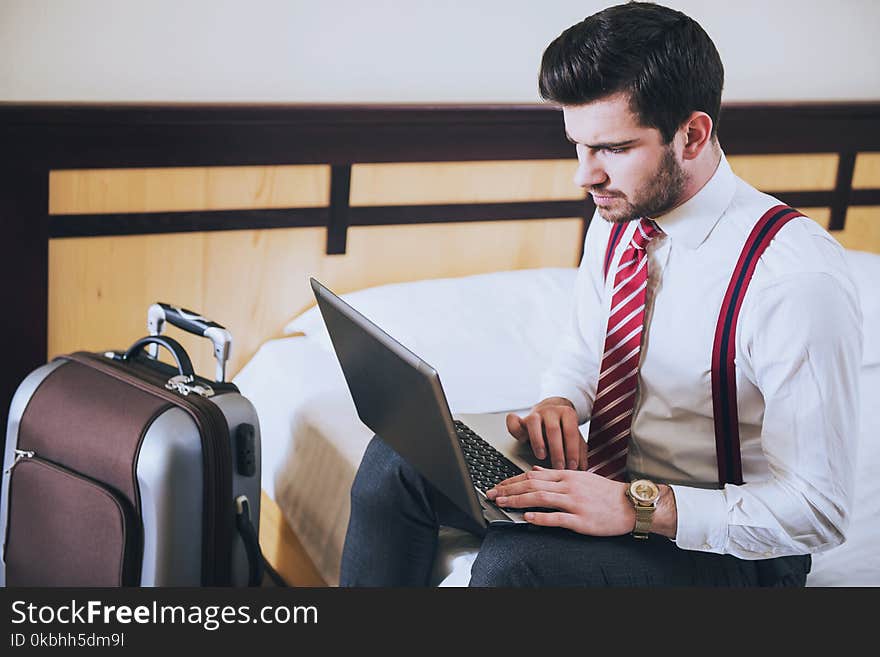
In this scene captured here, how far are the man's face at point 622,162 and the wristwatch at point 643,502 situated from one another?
0.31m

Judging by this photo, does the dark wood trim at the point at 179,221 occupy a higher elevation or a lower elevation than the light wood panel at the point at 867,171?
lower

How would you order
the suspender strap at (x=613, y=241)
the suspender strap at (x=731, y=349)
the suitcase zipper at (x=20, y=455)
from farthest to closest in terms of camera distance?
the suitcase zipper at (x=20, y=455) → the suspender strap at (x=613, y=241) → the suspender strap at (x=731, y=349)

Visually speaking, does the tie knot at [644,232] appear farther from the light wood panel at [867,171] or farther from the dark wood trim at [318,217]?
the light wood panel at [867,171]

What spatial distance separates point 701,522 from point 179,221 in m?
1.05

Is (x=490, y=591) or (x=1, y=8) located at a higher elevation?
(x=1, y=8)

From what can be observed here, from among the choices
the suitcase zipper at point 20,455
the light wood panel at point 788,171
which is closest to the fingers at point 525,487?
the suitcase zipper at point 20,455

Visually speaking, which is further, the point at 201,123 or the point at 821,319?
the point at 201,123

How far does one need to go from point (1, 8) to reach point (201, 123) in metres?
0.34

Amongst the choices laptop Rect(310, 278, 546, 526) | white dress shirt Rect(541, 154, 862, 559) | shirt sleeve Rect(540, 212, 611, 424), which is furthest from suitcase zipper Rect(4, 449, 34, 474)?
white dress shirt Rect(541, 154, 862, 559)

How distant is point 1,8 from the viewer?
1.60 meters

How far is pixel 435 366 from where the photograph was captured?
1781 mm

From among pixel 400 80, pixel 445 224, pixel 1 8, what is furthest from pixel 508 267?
pixel 1 8

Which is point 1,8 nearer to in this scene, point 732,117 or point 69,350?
point 69,350

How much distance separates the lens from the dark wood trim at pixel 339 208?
190 cm
